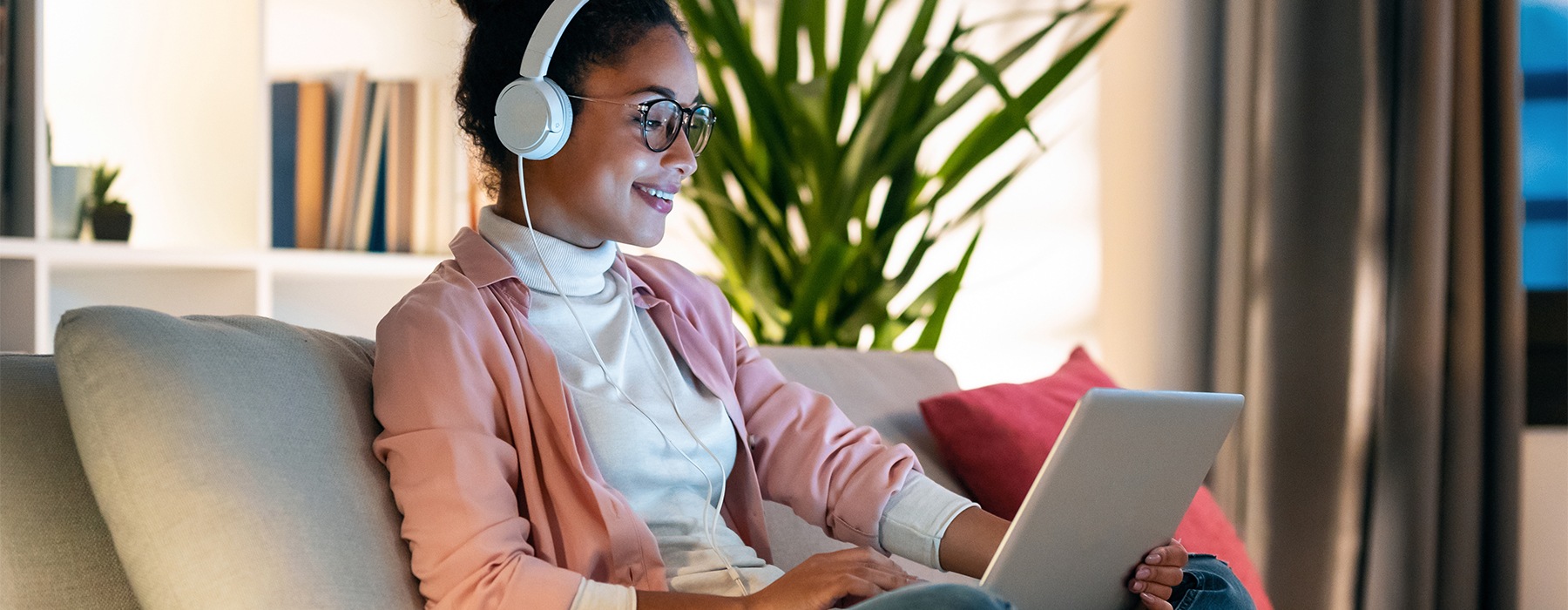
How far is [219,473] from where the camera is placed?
0.95m

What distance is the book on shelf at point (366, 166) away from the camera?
2340 millimetres

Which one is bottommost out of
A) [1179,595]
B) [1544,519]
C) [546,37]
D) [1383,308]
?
[1544,519]

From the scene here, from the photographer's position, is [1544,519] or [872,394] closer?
[872,394]

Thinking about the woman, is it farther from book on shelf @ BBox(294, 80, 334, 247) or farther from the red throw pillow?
book on shelf @ BBox(294, 80, 334, 247)

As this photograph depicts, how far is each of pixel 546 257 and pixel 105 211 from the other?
3.97ft

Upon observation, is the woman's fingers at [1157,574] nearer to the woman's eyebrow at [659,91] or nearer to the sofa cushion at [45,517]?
Result: the woman's eyebrow at [659,91]

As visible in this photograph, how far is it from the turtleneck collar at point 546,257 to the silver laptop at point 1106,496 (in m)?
0.48

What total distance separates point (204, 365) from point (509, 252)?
1.00 ft

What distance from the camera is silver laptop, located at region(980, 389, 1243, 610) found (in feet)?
3.24

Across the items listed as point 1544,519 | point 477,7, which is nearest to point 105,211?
point 477,7

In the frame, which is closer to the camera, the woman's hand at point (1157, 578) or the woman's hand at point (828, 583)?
the woman's hand at point (828, 583)

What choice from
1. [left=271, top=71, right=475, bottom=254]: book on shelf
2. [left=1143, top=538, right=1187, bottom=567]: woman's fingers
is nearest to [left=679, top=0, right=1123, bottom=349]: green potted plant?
[left=271, top=71, right=475, bottom=254]: book on shelf

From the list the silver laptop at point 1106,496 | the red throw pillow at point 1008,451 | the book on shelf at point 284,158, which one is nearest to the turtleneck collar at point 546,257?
the silver laptop at point 1106,496

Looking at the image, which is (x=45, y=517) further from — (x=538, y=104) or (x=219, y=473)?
(x=538, y=104)
